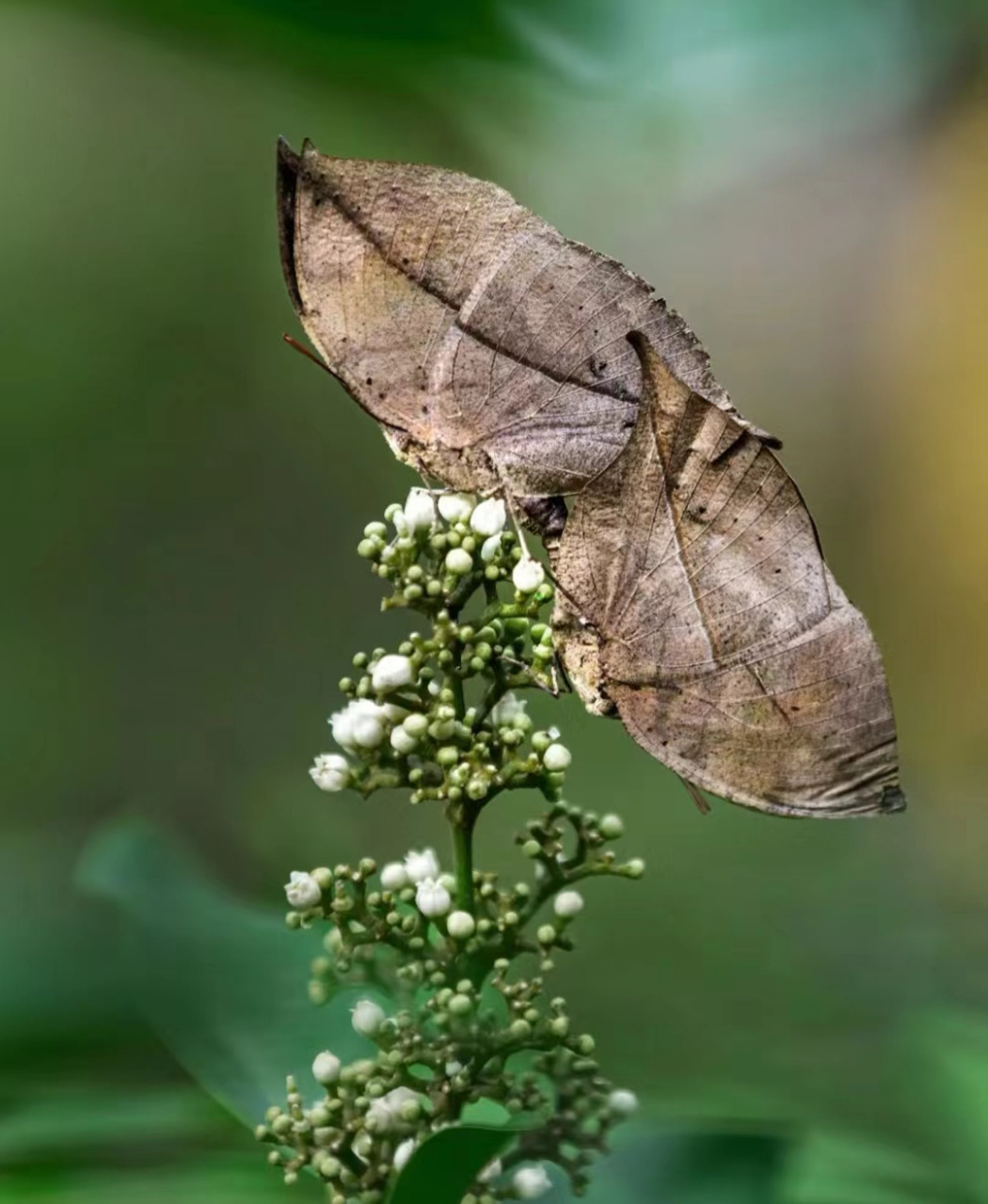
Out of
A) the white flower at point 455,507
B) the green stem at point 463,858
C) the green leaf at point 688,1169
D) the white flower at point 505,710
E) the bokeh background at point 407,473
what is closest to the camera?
the green leaf at point 688,1169

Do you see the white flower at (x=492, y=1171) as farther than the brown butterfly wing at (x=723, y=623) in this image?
No

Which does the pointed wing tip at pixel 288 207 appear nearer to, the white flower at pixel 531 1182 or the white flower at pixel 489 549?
the white flower at pixel 489 549

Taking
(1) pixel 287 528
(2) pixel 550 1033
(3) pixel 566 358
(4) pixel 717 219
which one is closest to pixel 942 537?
(4) pixel 717 219

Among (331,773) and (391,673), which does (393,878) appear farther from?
(391,673)

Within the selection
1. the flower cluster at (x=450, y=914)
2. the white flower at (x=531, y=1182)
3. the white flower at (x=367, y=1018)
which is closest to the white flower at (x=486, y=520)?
the flower cluster at (x=450, y=914)

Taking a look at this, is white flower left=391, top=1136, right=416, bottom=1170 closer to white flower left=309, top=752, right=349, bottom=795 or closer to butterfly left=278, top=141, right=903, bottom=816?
white flower left=309, top=752, right=349, bottom=795

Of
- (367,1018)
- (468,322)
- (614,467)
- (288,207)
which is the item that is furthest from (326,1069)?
(288,207)

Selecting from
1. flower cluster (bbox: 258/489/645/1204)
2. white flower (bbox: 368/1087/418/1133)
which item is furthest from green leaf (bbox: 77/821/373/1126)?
white flower (bbox: 368/1087/418/1133)

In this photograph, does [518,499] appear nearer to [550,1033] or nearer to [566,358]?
[566,358]
